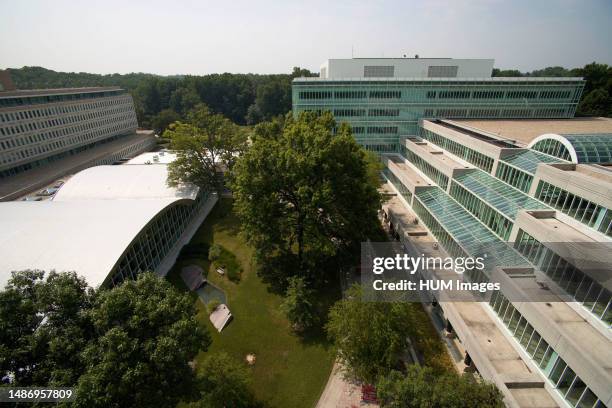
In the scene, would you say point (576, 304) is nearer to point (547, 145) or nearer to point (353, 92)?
point (547, 145)

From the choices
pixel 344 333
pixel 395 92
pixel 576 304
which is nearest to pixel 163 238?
pixel 344 333

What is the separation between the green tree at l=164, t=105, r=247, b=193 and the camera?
4756 centimetres

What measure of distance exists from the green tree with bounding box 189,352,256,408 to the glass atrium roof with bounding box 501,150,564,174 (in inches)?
1202

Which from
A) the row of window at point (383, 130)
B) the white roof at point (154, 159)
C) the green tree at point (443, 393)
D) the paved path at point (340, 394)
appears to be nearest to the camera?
the green tree at point (443, 393)

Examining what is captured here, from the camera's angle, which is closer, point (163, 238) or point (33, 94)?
point (163, 238)

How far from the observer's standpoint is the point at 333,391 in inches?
915

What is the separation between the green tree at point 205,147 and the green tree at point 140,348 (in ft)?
105

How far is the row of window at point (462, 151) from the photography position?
115ft

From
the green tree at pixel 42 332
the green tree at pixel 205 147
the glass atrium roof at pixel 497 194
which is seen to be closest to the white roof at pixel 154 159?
the green tree at pixel 205 147

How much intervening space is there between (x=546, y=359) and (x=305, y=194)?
21.4 m

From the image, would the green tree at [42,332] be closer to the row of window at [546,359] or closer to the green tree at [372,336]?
the green tree at [372,336]

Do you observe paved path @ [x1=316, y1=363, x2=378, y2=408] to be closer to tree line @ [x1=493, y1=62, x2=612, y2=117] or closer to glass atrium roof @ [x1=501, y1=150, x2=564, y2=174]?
glass atrium roof @ [x1=501, y1=150, x2=564, y2=174]

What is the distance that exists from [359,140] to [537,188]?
42.1 metres

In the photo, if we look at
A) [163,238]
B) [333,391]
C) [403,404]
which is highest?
[403,404]
